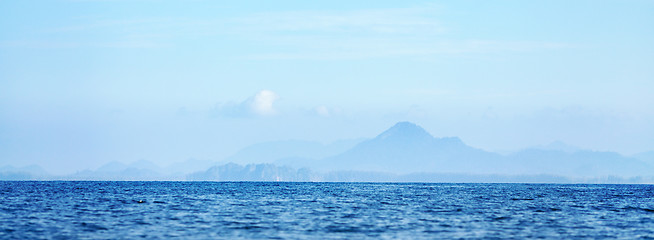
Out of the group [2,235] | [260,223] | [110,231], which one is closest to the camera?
[2,235]

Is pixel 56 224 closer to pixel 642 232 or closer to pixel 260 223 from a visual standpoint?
pixel 260 223

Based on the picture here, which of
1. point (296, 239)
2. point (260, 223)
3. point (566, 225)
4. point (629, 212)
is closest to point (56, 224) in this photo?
point (260, 223)

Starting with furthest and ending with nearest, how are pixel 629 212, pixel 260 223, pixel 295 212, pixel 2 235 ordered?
pixel 629 212 → pixel 295 212 → pixel 260 223 → pixel 2 235

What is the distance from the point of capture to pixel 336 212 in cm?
7444

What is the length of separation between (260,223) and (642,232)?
28.7 m

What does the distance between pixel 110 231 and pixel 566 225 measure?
1391 inches

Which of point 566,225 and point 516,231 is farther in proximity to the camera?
point 566,225

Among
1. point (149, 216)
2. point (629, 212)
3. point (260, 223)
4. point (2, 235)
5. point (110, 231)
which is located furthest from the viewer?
point (629, 212)

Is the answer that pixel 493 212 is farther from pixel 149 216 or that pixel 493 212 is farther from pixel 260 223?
pixel 149 216

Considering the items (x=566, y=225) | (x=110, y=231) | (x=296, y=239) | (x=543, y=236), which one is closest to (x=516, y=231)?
(x=543, y=236)

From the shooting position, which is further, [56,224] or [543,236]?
[56,224]

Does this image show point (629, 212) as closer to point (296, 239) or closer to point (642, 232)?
point (642, 232)

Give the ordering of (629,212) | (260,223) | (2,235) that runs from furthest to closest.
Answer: (629,212), (260,223), (2,235)

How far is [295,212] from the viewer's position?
242 feet
